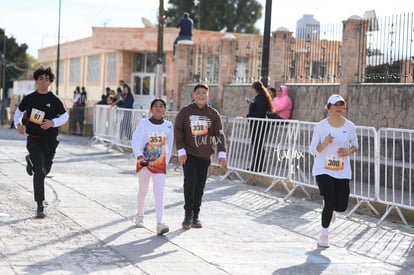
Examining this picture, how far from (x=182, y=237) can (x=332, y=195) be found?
176cm

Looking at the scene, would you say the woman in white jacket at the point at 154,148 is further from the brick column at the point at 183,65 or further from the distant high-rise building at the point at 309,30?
the brick column at the point at 183,65

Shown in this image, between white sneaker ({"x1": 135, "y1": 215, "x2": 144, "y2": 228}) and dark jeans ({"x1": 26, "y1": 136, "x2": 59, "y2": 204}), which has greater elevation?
dark jeans ({"x1": 26, "y1": 136, "x2": 59, "y2": 204})

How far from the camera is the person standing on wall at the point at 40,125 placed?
9.42 metres

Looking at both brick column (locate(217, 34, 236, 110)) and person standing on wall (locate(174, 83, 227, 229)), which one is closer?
person standing on wall (locate(174, 83, 227, 229))

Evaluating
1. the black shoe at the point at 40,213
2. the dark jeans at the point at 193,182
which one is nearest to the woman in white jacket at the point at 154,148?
the dark jeans at the point at 193,182

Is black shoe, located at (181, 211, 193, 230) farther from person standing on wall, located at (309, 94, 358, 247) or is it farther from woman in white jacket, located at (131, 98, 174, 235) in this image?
person standing on wall, located at (309, 94, 358, 247)

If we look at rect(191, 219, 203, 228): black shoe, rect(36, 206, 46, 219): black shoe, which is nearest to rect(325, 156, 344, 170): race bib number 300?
rect(191, 219, 203, 228): black shoe

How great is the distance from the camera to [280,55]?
62.1 feet

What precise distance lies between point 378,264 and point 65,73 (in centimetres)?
4961

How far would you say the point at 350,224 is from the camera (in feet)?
33.4

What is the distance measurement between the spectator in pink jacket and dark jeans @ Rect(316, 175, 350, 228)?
8558mm

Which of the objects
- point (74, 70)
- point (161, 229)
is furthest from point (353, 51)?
point (74, 70)

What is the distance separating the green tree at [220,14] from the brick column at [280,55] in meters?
42.3

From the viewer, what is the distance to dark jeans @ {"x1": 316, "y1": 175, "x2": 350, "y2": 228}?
849cm
